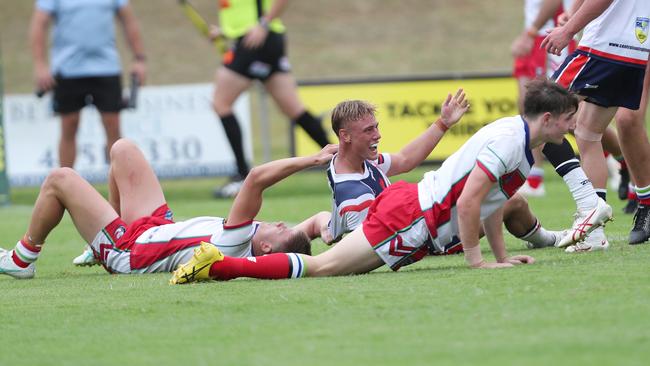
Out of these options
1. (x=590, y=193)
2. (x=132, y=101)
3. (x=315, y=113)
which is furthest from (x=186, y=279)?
(x=315, y=113)

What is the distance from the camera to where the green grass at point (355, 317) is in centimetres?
423

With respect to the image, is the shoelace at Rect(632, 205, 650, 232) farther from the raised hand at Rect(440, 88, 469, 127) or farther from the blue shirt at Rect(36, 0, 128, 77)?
the blue shirt at Rect(36, 0, 128, 77)

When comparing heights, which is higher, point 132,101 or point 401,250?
point 401,250

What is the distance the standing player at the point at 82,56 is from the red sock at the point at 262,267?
17.7ft

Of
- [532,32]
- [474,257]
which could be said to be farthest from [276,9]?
[474,257]

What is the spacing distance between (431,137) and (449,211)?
2.87 feet

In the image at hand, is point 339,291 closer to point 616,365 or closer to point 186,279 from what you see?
point 186,279

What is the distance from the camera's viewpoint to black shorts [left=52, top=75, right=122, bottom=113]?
448 inches

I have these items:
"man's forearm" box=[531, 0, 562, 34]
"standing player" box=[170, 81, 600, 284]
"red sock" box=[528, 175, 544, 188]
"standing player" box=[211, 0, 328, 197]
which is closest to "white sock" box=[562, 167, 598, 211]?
"standing player" box=[170, 81, 600, 284]

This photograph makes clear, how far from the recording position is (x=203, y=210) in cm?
1132

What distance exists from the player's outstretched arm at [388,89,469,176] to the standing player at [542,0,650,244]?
2.13ft

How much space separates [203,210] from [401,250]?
215 inches

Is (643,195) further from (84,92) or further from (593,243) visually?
(84,92)

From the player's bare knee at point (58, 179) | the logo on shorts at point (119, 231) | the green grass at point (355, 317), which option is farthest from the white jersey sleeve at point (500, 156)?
the player's bare knee at point (58, 179)
